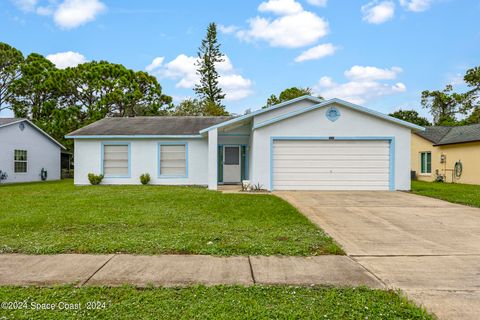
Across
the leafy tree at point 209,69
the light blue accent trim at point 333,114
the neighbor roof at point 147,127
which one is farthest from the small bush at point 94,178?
the leafy tree at point 209,69

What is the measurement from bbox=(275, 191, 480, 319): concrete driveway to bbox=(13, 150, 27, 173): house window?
1774 centimetres

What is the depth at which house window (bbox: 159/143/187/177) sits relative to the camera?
1500 cm

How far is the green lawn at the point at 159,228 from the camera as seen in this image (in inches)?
186

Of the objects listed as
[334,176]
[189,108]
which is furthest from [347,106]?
[189,108]

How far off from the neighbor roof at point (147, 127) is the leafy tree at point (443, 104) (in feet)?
107

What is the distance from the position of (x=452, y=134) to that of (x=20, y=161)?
Answer: 27.5 metres

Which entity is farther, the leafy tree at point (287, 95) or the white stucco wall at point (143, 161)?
the leafy tree at point (287, 95)

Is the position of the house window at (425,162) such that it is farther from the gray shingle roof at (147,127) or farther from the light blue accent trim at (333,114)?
the gray shingle roof at (147,127)

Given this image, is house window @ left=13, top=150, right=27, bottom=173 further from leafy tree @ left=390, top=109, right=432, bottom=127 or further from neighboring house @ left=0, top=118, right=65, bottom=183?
leafy tree @ left=390, top=109, right=432, bottom=127

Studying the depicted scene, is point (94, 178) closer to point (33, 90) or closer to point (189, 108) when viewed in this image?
point (33, 90)

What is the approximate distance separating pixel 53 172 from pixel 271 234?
21.4 meters

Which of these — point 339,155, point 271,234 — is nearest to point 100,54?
point 339,155

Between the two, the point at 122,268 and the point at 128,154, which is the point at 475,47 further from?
the point at 122,268

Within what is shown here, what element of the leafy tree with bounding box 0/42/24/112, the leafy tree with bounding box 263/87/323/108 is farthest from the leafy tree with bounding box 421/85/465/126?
the leafy tree with bounding box 0/42/24/112
